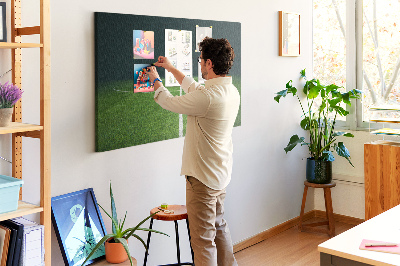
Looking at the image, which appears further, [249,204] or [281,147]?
[281,147]

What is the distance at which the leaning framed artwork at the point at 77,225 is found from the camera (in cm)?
306

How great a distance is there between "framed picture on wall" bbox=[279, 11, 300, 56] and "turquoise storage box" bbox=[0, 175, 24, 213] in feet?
10.3

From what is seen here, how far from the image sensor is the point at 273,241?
4.88 metres

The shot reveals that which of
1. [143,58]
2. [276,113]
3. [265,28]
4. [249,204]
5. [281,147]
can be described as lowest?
[249,204]

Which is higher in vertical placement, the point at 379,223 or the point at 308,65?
the point at 308,65

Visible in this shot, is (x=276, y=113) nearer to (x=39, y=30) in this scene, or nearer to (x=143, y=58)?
(x=143, y=58)

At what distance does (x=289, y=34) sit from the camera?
5074mm

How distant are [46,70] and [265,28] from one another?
2666mm

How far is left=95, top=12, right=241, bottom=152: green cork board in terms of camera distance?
10.8ft

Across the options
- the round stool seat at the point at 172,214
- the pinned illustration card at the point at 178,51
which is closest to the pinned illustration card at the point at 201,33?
the pinned illustration card at the point at 178,51

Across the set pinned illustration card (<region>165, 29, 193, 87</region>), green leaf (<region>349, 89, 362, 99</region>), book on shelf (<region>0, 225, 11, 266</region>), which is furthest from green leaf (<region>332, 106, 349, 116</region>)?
book on shelf (<region>0, 225, 11, 266</region>)

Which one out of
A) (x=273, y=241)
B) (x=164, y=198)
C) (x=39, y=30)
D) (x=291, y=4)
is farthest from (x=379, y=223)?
(x=291, y=4)

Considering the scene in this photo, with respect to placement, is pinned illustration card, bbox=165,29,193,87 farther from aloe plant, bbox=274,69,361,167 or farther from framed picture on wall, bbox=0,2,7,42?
framed picture on wall, bbox=0,2,7,42

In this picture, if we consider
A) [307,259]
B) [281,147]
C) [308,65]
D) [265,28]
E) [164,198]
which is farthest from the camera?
[308,65]
